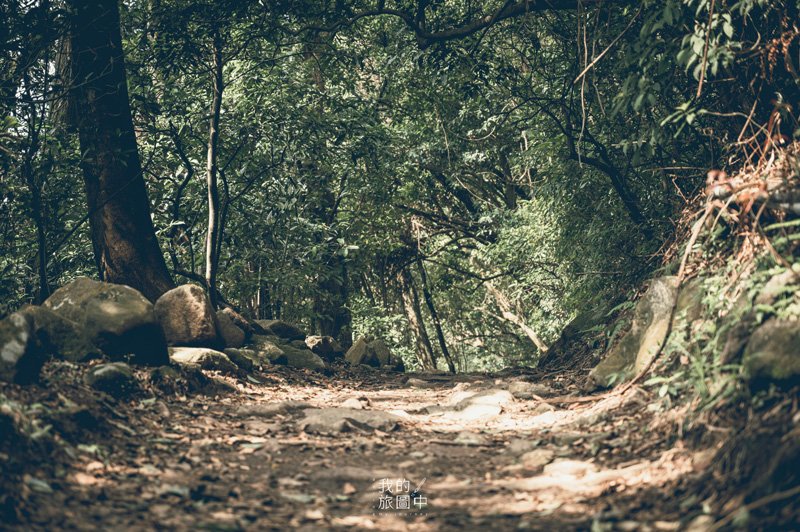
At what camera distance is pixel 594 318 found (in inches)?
293

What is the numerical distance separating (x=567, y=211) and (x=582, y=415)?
4819mm

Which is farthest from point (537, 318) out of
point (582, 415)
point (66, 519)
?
point (66, 519)

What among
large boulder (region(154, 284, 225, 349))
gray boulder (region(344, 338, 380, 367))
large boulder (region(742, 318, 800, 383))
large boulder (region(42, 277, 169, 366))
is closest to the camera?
large boulder (region(742, 318, 800, 383))

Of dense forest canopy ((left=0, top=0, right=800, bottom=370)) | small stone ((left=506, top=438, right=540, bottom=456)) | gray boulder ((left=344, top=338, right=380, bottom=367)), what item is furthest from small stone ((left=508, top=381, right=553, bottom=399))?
gray boulder ((left=344, top=338, right=380, bottom=367))

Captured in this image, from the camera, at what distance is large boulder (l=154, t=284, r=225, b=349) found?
6.16m

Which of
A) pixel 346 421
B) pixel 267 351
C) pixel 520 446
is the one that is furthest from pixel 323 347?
pixel 520 446

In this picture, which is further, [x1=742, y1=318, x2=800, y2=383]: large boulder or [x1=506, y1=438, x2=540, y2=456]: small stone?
[x1=506, y1=438, x2=540, y2=456]: small stone

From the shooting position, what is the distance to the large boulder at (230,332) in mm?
7332

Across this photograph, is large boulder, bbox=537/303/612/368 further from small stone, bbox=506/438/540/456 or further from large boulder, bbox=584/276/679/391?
small stone, bbox=506/438/540/456

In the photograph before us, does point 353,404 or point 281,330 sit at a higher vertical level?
point 281,330

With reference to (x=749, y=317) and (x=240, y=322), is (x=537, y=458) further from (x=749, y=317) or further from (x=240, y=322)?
(x=240, y=322)

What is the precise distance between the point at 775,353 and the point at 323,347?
7.36 m

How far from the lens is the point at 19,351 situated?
137 inches

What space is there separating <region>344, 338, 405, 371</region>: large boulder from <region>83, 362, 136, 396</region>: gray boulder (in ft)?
18.1
